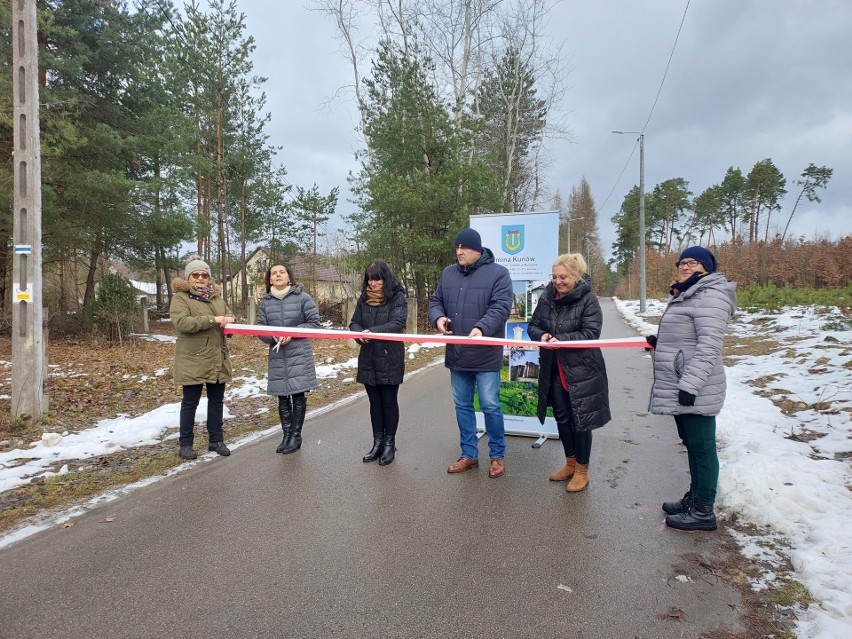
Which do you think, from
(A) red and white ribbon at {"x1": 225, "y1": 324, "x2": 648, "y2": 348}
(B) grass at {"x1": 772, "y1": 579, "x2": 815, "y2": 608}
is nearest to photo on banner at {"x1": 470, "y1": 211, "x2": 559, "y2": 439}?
(A) red and white ribbon at {"x1": 225, "y1": 324, "x2": 648, "y2": 348}

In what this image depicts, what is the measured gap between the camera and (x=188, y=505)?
12.5 ft

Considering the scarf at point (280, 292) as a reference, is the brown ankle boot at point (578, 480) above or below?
below

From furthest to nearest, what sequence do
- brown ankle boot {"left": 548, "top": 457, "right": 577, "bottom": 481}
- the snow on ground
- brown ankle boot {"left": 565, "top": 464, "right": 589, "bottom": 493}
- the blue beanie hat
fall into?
brown ankle boot {"left": 548, "top": 457, "right": 577, "bottom": 481}, brown ankle boot {"left": 565, "top": 464, "right": 589, "bottom": 493}, the blue beanie hat, the snow on ground

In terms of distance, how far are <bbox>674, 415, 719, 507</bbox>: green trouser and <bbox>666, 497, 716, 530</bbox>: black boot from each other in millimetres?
40

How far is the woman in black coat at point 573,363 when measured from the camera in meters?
3.92

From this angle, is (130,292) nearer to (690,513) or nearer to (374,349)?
(374,349)

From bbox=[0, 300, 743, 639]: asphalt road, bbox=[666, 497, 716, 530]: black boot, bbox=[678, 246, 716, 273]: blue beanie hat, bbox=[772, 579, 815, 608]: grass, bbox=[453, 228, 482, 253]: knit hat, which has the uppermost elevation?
bbox=[453, 228, 482, 253]: knit hat

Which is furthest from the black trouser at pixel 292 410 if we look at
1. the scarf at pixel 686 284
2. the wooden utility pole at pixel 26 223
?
the scarf at pixel 686 284

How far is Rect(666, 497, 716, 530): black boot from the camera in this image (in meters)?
3.36

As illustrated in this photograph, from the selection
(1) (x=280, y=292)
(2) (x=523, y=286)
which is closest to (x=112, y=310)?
(1) (x=280, y=292)

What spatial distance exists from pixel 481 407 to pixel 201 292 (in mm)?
2922

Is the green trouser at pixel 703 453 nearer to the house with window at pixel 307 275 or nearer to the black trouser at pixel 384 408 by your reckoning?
the black trouser at pixel 384 408

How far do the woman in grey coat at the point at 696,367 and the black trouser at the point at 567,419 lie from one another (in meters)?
0.72

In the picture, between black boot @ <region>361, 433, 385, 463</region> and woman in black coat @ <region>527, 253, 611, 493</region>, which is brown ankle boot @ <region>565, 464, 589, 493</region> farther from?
black boot @ <region>361, 433, 385, 463</region>
